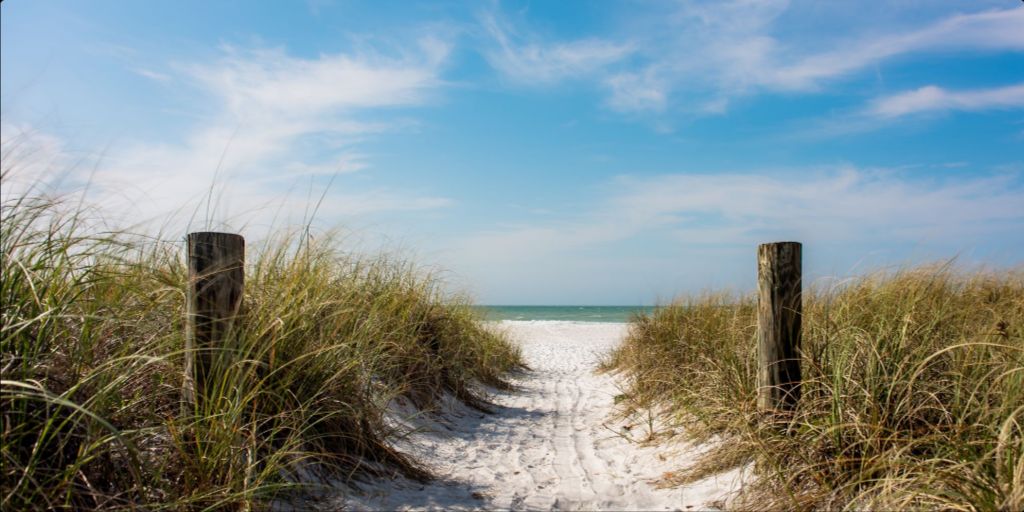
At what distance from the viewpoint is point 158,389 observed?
3.44 m

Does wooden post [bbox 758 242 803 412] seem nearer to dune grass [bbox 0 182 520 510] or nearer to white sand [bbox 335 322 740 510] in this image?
white sand [bbox 335 322 740 510]

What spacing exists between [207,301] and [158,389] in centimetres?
56

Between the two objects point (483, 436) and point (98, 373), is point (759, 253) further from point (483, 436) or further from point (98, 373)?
point (98, 373)

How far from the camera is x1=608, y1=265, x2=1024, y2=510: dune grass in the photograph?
311 centimetres

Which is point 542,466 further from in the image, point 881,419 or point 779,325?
point 881,419

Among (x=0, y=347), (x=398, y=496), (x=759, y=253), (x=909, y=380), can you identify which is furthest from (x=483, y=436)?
(x=0, y=347)

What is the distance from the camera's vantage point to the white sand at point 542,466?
417 centimetres

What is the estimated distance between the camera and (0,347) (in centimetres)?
258

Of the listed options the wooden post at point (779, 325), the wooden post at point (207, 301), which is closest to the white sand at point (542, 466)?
the wooden post at point (779, 325)

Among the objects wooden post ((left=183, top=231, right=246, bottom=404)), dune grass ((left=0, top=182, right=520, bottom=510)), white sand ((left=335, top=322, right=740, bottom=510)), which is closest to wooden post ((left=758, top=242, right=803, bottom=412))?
white sand ((left=335, top=322, right=740, bottom=510))

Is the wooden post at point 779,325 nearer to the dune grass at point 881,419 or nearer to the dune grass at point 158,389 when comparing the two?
the dune grass at point 881,419

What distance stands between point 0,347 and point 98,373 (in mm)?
399

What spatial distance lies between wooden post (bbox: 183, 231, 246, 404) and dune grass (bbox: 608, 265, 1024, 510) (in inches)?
127

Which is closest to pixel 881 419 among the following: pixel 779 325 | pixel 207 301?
pixel 779 325
